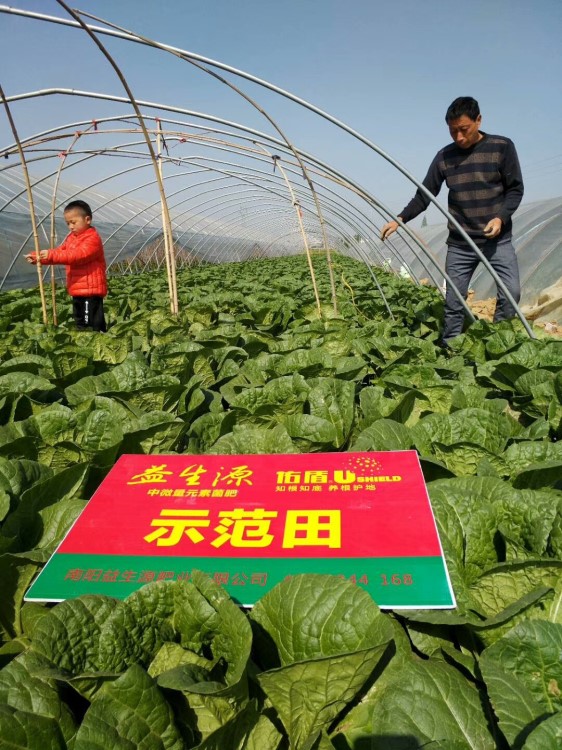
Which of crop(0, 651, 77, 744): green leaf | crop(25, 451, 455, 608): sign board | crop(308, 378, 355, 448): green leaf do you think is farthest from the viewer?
crop(308, 378, 355, 448): green leaf

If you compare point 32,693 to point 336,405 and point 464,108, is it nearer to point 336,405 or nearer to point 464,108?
point 336,405

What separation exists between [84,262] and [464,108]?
191 inches

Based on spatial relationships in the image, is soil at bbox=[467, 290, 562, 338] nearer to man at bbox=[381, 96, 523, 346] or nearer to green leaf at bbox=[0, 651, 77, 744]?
man at bbox=[381, 96, 523, 346]

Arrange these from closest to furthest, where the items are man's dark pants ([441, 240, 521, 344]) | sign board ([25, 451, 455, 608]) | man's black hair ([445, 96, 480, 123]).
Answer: sign board ([25, 451, 455, 608]) → man's black hair ([445, 96, 480, 123]) → man's dark pants ([441, 240, 521, 344])

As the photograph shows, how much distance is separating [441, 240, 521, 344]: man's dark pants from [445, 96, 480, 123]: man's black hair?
1301 mm

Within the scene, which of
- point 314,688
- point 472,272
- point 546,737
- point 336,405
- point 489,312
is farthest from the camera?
point 489,312

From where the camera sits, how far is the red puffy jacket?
22.7 ft

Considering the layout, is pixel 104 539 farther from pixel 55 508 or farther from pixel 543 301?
pixel 543 301

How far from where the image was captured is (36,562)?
5.95 ft

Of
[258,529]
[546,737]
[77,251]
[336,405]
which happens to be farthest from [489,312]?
[546,737]

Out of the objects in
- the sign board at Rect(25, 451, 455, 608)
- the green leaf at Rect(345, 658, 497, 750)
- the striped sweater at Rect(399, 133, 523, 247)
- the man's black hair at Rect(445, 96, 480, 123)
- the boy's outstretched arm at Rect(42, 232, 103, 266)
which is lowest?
the green leaf at Rect(345, 658, 497, 750)

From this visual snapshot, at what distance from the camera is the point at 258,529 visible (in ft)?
5.93

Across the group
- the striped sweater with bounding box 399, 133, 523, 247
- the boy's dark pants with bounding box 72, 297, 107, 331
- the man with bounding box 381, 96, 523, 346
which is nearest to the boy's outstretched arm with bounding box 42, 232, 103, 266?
the boy's dark pants with bounding box 72, 297, 107, 331

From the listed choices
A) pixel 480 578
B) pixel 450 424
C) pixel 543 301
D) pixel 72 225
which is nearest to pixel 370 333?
pixel 450 424
